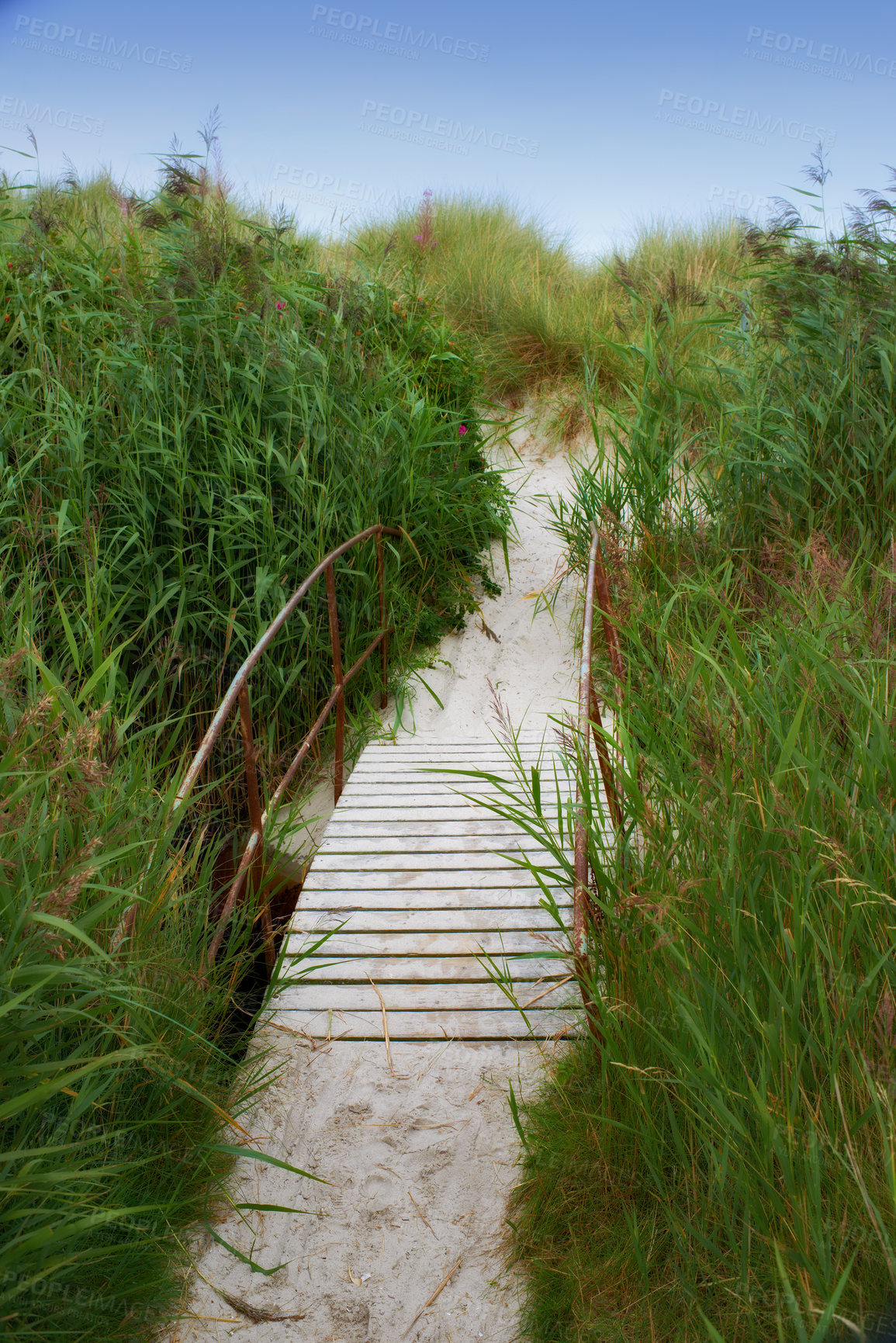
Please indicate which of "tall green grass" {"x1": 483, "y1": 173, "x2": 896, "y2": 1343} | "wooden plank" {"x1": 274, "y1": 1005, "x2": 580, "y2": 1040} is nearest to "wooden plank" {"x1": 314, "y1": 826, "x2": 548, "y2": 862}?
"wooden plank" {"x1": 274, "y1": 1005, "x2": 580, "y2": 1040}

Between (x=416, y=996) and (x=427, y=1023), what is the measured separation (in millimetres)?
103

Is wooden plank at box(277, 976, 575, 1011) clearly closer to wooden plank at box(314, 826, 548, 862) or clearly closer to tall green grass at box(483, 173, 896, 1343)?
tall green grass at box(483, 173, 896, 1343)

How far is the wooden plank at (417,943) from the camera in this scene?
257cm

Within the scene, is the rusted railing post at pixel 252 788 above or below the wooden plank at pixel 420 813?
above

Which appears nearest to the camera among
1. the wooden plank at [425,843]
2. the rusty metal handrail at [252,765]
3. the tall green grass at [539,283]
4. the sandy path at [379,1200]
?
the sandy path at [379,1200]

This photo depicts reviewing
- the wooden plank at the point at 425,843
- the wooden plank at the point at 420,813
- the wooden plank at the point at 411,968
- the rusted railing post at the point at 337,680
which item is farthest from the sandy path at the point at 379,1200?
the rusted railing post at the point at 337,680

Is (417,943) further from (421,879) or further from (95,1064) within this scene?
(95,1064)

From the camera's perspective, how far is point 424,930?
8.84 ft

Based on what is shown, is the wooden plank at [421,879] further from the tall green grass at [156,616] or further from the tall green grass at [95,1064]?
the tall green grass at [95,1064]

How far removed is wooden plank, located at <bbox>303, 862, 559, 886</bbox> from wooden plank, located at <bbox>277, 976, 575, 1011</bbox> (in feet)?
1.60

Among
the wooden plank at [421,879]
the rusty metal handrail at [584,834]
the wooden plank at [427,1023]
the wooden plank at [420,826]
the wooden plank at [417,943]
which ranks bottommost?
the wooden plank at [427,1023]

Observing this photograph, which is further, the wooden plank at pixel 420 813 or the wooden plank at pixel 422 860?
the wooden plank at pixel 420 813

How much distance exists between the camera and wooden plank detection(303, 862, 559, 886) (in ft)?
9.68

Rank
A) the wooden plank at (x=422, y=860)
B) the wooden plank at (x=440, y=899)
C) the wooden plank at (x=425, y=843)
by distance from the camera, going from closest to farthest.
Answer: the wooden plank at (x=440, y=899), the wooden plank at (x=422, y=860), the wooden plank at (x=425, y=843)
